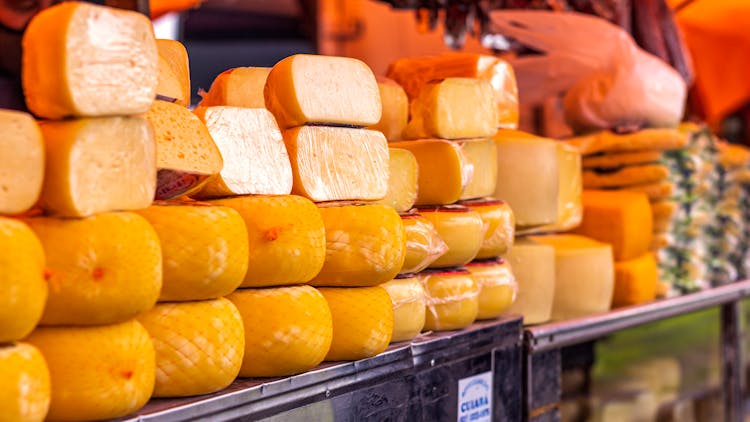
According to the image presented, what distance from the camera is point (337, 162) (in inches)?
57.3

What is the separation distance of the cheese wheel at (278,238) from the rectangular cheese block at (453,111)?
465 mm

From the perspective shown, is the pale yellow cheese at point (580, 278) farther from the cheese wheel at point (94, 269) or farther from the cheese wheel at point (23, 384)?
the cheese wheel at point (23, 384)

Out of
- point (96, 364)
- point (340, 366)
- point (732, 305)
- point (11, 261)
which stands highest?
point (11, 261)

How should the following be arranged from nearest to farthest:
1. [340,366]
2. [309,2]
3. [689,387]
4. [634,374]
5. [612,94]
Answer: [340,366] → [612,94] → [634,374] → [689,387] → [309,2]

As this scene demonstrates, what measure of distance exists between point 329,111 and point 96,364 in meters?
0.55

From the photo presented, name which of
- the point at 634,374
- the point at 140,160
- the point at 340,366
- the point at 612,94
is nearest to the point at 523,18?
the point at 612,94

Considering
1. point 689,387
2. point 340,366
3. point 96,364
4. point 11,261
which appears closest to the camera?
point 11,261

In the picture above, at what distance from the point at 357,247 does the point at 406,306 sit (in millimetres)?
208

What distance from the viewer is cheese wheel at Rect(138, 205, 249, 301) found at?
3.87 feet

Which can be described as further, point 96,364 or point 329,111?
point 329,111

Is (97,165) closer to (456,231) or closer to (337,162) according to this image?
(337,162)

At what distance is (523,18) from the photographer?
8.90 feet

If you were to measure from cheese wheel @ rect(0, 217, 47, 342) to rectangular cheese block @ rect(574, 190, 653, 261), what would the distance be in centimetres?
179

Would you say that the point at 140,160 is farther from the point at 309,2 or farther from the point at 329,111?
the point at 309,2
